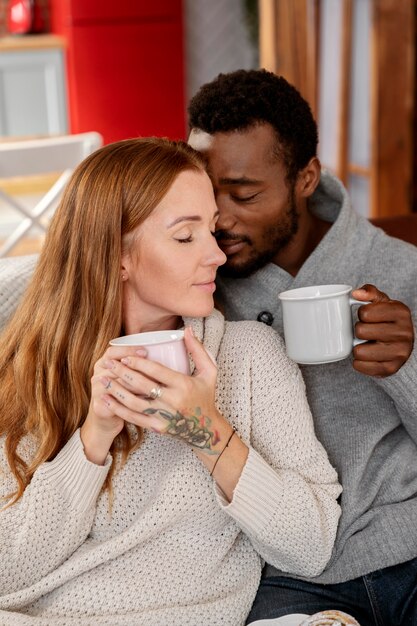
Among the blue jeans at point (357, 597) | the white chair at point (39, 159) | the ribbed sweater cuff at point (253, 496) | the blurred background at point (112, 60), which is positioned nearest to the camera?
the ribbed sweater cuff at point (253, 496)

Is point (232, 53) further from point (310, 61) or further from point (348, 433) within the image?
point (348, 433)

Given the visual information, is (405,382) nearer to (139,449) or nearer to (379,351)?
(379,351)

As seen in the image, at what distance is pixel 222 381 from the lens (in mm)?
1484

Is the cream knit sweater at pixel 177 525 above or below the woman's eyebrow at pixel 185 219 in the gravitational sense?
below

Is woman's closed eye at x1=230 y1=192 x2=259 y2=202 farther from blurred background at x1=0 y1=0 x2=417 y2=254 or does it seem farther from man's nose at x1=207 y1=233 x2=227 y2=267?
blurred background at x1=0 y1=0 x2=417 y2=254

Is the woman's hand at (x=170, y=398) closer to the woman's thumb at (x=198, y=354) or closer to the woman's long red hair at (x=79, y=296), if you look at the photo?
the woman's thumb at (x=198, y=354)

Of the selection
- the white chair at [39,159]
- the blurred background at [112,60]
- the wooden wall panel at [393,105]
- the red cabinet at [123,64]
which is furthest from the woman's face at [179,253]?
the red cabinet at [123,64]

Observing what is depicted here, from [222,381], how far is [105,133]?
178 inches

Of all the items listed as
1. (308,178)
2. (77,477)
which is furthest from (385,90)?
(77,477)

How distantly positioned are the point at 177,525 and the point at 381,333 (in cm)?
43

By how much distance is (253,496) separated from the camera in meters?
1.33

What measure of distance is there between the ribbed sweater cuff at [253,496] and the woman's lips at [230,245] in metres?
0.44

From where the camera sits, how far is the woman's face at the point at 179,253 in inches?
56.6

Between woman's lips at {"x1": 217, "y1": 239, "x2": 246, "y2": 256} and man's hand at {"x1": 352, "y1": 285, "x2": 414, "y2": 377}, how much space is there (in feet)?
1.05
